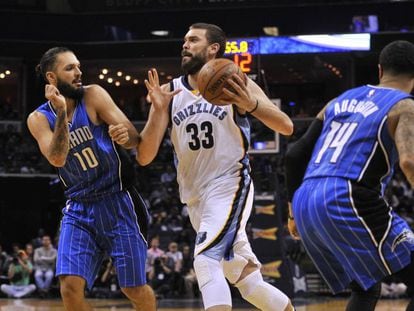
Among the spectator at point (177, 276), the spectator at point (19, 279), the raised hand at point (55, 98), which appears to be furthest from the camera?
the spectator at point (19, 279)

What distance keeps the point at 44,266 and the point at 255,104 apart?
14.8 m

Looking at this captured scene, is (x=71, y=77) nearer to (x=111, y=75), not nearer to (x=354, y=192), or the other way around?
(x=354, y=192)

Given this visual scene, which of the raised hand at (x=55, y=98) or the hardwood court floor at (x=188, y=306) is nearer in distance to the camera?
the raised hand at (x=55, y=98)

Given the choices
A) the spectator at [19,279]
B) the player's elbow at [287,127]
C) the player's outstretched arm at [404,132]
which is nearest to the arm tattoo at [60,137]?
the player's elbow at [287,127]

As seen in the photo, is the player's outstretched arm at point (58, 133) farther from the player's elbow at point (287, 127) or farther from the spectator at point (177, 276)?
the spectator at point (177, 276)

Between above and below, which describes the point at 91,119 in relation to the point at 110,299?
above

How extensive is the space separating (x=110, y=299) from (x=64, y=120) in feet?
41.2

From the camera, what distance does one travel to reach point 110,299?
18125 millimetres

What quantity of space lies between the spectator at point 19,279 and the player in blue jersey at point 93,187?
44.1ft

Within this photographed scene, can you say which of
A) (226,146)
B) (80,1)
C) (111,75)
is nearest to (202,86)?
(226,146)

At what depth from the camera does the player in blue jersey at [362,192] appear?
4594mm

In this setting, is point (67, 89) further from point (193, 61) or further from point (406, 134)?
point (406, 134)

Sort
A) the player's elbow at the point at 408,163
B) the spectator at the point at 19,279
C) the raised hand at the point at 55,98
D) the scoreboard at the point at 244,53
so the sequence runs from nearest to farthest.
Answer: the player's elbow at the point at 408,163 < the raised hand at the point at 55,98 < the scoreboard at the point at 244,53 < the spectator at the point at 19,279

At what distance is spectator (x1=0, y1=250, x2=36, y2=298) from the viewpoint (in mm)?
19406
